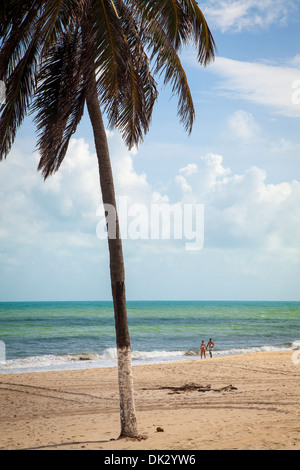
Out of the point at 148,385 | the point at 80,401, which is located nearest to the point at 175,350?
the point at 148,385

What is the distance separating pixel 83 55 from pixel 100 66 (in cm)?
47

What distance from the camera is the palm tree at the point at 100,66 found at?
24.2 feet

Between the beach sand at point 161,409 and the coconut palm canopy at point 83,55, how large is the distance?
5911 millimetres

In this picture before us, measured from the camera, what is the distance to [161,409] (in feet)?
39.0

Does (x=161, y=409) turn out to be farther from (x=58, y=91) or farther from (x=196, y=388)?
(x=58, y=91)

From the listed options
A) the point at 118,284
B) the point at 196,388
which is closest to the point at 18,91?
the point at 118,284

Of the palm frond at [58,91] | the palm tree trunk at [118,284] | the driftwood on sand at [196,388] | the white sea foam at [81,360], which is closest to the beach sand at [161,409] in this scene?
the driftwood on sand at [196,388]

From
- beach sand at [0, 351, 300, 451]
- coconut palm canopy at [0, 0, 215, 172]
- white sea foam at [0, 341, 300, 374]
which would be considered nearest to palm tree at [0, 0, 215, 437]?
coconut palm canopy at [0, 0, 215, 172]

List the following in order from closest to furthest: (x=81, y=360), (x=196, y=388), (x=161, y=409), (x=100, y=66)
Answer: (x=100, y=66)
(x=161, y=409)
(x=196, y=388)
(x=81, y=360)

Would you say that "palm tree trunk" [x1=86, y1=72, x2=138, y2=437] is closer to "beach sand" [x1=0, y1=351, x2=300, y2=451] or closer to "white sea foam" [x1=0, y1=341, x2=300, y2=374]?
"beach sand" [x1=0, y1=351, x2=300, y2=451]

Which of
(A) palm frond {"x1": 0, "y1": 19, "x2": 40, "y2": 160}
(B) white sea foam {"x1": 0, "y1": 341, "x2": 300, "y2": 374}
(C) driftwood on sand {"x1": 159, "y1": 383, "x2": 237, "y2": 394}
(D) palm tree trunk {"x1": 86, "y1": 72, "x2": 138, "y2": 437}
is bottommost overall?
(B) white sea foam {"x1": 0, "y1": 341, "x2": 300, "y2": 374}

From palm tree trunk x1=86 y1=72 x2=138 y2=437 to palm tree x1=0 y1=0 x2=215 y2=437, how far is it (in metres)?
0.02

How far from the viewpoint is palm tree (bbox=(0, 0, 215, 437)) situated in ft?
24.2
